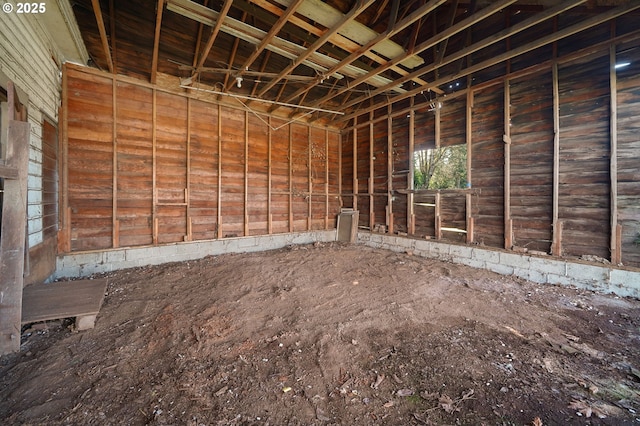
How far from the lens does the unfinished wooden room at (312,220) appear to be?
202 cm

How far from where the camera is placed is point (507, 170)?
5.09 metres

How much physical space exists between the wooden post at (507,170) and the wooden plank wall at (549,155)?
0.02 metres

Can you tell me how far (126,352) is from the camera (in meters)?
2.35

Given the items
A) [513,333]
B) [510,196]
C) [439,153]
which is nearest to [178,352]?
[513,333]

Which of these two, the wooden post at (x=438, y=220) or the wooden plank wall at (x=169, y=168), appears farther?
the wooden post at (x=438, y=220)

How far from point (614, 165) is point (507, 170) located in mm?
1417

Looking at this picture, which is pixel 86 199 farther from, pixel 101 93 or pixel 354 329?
pixel 354 329

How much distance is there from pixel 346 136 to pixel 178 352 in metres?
7.61

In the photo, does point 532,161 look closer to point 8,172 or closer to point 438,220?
point 438,220

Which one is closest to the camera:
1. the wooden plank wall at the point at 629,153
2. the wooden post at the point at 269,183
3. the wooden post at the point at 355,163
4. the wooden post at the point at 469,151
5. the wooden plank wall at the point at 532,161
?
the wooden plank wall at the point at 629,153

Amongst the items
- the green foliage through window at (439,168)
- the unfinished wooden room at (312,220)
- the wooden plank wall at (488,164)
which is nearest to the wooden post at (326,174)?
the unfinished wooden room at (312,220)

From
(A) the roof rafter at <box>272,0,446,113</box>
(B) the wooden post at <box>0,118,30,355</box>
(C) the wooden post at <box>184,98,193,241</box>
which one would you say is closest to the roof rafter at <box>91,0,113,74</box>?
(C) the wooden post at <box>184,98,193,241</box>

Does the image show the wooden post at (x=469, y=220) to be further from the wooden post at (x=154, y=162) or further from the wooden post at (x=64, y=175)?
the wooden post at (x=64, y=175)

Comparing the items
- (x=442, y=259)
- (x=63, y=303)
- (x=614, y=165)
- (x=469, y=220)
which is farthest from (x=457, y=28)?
(x=63, y=303)
